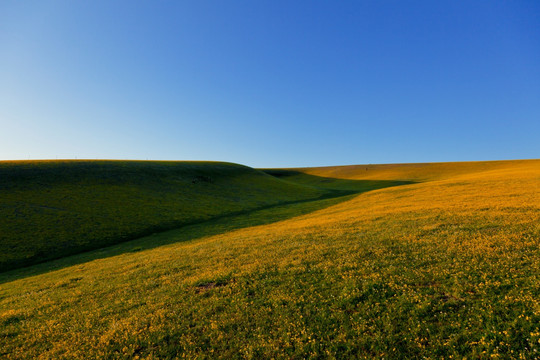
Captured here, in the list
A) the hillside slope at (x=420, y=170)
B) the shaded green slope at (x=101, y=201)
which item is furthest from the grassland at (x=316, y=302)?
the hillside slope at (x=420, y=170)

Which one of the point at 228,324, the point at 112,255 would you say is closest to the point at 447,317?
the point at 228,324

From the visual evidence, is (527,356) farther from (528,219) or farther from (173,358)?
(528,219)

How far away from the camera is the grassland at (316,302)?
27.4 ft

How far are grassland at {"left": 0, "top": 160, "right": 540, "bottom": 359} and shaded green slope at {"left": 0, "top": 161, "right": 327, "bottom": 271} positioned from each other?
18.5 meters

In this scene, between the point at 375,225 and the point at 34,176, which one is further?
the point at 34,176

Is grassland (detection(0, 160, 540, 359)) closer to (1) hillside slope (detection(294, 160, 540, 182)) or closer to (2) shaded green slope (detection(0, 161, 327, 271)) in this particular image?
(2) shaded green slope (detection(0, 161, 327, 271))

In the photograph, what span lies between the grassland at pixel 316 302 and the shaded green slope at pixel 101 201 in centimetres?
1847

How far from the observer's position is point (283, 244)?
2142cm

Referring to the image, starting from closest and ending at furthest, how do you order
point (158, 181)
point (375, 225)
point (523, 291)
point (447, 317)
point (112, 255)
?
point (447, 317) < point (523, 291) < point (375, 225) < point (112, 255) < point (158, 181)

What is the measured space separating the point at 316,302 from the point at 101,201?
192 ft

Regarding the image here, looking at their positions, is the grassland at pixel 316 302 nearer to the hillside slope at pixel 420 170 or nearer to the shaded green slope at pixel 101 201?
the shaded green slope at pixel 101 201

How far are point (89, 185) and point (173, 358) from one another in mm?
70258

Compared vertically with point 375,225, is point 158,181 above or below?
above

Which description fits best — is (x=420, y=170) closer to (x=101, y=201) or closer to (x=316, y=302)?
(x=101, y=201)
